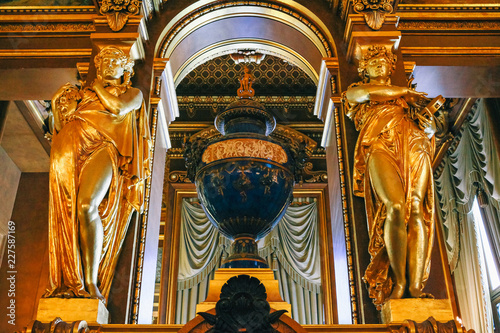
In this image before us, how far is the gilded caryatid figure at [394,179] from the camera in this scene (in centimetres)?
296

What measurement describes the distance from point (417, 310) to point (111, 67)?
2435 mm

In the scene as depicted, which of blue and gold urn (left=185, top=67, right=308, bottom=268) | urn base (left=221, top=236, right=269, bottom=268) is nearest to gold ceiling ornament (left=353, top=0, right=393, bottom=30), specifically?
blue and gold urn (left=185, top=67, right=308, bottom=268)

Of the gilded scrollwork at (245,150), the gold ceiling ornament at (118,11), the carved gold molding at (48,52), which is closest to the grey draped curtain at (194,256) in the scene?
the carved gold molding at (48,52)

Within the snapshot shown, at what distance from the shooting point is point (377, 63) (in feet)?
11.6

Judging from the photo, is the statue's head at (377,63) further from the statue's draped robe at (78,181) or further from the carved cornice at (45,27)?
the carved cornice at (45,27)

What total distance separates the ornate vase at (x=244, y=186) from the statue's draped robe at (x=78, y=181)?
0.53 m

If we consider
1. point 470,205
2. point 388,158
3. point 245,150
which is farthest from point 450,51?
point 470,205

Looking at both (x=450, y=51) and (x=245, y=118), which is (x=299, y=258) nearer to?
(x=450, y=51)

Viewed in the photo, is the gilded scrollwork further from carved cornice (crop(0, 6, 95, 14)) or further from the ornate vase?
carved cornice (crop(0, 6, 95, 14))

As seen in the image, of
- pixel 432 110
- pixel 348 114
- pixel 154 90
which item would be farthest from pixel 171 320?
pixel 432 110

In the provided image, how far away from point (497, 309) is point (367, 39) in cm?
424

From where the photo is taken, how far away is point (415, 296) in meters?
2.85

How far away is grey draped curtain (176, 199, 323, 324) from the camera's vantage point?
300 inches

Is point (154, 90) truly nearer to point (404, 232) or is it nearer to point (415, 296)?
point (404, 232)
